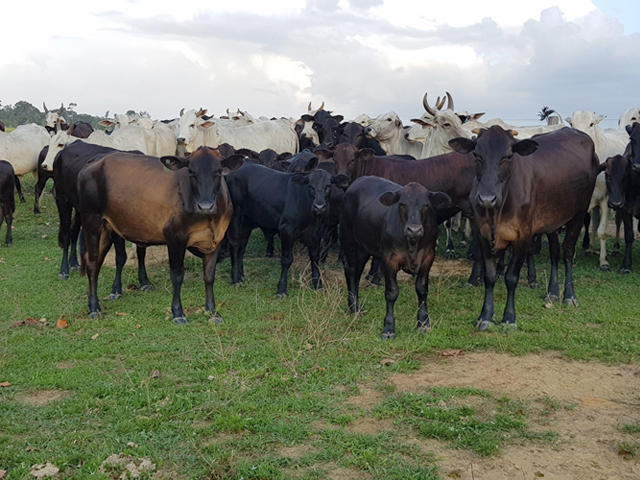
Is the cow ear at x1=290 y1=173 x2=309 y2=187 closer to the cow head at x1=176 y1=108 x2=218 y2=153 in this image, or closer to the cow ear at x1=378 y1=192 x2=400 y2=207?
the cow ear at x1=378 y1=192 x2=400 y2=207

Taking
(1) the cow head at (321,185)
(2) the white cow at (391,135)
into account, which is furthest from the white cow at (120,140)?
(1) the cow head at (321,185)

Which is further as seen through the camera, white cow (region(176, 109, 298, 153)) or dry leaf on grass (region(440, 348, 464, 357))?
white cow (region(176, 109, 298, 153))

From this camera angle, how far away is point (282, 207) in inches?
392

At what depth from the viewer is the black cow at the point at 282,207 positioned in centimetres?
909

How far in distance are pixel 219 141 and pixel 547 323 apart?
11.1 m

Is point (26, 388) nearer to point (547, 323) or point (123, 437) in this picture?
point (123, 437)

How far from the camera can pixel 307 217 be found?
9.59 meters

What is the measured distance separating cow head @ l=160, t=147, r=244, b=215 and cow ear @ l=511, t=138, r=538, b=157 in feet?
10.9

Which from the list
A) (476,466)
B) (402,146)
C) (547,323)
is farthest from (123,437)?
(402,146)

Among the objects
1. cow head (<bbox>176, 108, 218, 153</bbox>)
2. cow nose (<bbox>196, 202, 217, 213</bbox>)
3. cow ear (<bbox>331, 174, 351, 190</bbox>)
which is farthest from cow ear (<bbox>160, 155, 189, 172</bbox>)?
cow head (<bbox>176, 108, 218, 153</bbox>)

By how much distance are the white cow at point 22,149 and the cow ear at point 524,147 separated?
14145 mm

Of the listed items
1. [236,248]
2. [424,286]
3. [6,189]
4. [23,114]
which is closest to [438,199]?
[424,286]

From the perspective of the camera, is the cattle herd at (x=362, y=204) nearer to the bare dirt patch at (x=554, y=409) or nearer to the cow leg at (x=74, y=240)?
the cow leg at (x=74, y=240)

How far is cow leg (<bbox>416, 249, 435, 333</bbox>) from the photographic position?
24.0 feet
